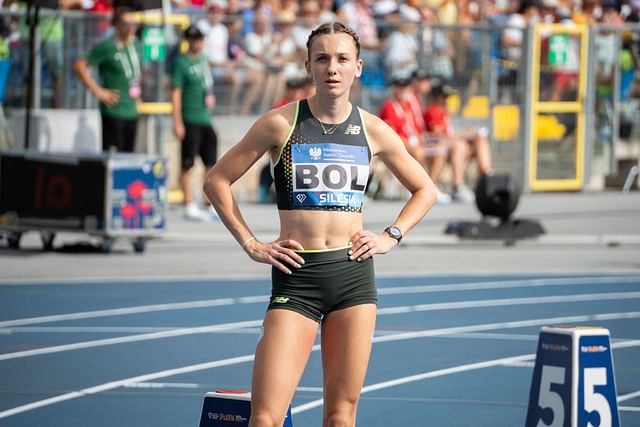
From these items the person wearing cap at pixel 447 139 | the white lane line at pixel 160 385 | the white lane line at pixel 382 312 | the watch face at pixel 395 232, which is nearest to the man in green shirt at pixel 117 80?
the person wearing cap at pixel 447 139

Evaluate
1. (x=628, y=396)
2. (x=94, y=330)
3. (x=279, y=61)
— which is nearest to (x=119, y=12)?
(x=279, y=61)

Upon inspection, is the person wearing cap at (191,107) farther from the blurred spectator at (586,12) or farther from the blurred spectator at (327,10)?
the blurred spectator at (586,12)

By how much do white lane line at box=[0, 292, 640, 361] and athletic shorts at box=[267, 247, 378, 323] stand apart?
4858 mm

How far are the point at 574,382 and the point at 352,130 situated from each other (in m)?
1.41

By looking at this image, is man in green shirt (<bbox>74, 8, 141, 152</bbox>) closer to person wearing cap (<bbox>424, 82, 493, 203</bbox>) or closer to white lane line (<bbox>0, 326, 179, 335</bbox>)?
person wearing cap (<bbox>424, 82, 493, 203</bbox>)

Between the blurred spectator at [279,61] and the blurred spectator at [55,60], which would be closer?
the blurred spectator at [55,60]

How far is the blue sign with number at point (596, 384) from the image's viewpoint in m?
6.01

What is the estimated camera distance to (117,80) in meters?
17.4

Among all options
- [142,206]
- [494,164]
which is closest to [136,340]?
[142,206]

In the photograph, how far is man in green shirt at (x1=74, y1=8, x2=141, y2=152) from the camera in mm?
17172

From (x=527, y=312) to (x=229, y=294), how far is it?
280 centimetres

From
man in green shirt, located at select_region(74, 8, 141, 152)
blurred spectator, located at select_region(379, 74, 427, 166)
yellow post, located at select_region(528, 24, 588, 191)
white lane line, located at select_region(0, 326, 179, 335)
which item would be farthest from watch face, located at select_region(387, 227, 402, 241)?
yellow post, located at select_region(528, 24, 588, 191)

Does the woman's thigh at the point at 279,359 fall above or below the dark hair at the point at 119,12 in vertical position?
below

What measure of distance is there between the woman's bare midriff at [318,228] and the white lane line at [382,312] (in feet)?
16.0
